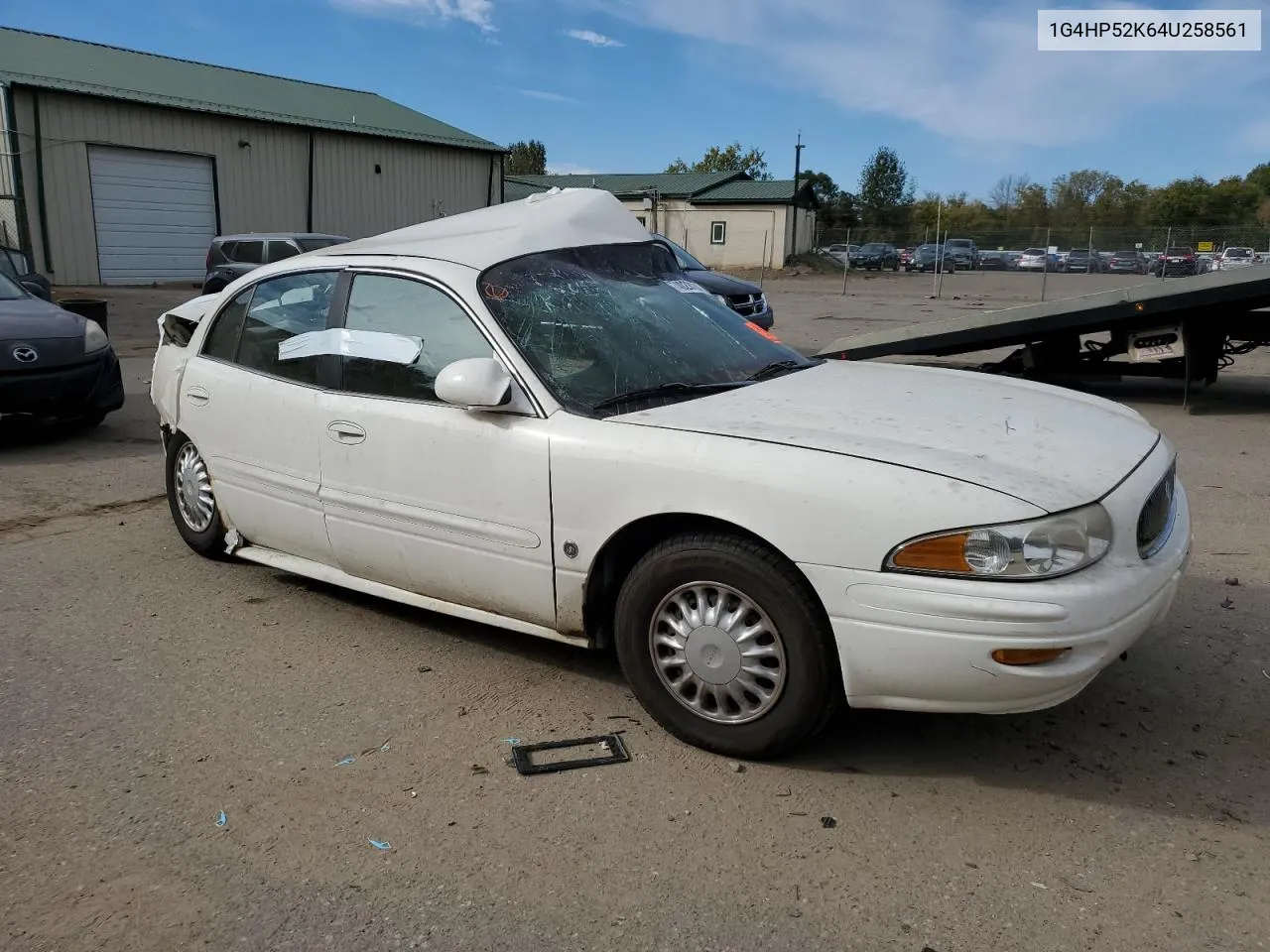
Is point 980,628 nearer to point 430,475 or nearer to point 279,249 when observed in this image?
point 430,475

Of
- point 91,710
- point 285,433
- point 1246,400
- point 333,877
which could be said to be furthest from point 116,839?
point 1246,400

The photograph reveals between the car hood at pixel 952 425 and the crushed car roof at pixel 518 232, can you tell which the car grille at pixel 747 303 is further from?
the car hood at pixel 952 425

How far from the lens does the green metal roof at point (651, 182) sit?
171 ft

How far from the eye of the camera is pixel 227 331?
15.8ft

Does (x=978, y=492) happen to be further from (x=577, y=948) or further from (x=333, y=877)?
(x=333, y=877)

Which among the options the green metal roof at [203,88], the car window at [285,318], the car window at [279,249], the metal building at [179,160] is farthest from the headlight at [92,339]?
the green metal roof at [203,88]

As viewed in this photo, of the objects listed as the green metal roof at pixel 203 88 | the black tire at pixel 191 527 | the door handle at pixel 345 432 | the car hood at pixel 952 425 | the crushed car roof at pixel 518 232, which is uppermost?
the green metal roof at pixel 203 88

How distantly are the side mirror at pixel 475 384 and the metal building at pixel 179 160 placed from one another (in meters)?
26.4

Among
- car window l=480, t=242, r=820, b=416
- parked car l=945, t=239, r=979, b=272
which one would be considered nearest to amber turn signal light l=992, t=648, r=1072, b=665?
car window l=480, t=242, r=820, b=416

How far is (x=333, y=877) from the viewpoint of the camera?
2670 millimetres

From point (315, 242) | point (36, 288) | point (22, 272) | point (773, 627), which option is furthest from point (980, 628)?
point (315, 242)

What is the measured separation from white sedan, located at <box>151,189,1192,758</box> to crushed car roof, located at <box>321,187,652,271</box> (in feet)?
0.06

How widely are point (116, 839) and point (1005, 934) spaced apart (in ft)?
7.83

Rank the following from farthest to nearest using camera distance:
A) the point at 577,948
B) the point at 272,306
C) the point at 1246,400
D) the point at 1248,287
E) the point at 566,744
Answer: the point at 1246,400, the point at 1248,287, the point at 272,306, the point at 566,744, the point at 577,948
